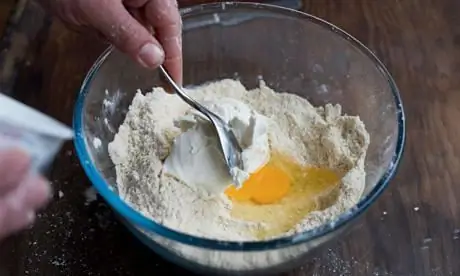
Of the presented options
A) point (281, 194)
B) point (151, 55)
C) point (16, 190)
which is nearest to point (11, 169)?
point (16, 190)

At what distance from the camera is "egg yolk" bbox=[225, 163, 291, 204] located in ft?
3.38

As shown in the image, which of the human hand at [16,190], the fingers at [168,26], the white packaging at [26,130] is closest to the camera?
the human hand at [16,190]

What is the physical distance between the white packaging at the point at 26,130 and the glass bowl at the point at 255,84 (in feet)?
0.15

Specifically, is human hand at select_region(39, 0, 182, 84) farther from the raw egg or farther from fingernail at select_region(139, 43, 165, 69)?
the raw egg

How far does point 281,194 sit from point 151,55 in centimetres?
27

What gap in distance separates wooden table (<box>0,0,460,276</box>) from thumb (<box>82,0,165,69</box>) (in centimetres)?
23

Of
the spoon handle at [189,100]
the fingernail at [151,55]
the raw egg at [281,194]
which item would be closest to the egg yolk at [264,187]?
the raw egg at [281,194]

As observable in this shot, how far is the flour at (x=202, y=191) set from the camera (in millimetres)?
966

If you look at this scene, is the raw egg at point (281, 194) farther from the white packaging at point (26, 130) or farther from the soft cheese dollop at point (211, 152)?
the white packaging at point (26, 130)

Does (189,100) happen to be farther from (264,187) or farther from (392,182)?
(392,182)

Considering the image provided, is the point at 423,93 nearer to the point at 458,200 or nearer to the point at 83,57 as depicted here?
the point at 458,200

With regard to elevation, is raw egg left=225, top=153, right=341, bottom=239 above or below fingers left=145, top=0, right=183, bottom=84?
below

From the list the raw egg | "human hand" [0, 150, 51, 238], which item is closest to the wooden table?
the raw egg

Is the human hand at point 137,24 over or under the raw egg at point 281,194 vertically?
over
